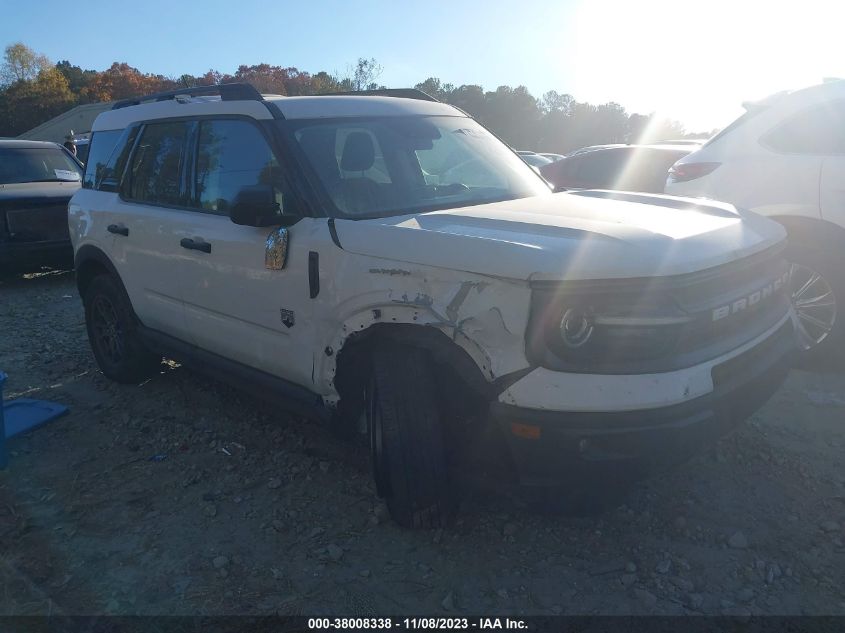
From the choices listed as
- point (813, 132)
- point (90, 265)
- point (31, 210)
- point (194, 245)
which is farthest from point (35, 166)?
point (813, 132)

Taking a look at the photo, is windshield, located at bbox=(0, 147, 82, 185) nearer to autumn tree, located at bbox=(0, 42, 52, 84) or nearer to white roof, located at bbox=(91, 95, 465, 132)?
white roof, located at bbox=(91, 95, 465, 132)

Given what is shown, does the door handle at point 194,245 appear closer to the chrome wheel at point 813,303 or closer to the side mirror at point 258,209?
the side mirror at point 258,209

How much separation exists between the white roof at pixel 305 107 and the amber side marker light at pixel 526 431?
81.1 inches

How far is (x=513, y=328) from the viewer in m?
2.53

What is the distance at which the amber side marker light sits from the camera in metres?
2.50

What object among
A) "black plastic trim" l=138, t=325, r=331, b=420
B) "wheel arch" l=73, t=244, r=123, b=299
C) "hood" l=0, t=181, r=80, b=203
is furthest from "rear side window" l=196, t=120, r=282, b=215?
"hood" l=0, t=181, r=80, b=203

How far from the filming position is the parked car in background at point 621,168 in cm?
827

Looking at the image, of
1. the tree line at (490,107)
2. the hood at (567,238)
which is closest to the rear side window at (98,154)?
the hood at (567,238)

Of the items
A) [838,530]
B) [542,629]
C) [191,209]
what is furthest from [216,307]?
[838,530]

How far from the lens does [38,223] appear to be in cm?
861

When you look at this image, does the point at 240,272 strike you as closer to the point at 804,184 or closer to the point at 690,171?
the point at 690,171

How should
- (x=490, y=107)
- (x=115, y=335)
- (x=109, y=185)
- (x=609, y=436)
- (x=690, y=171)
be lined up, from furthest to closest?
(x=490, y=107) < (x=690, y=171) < (x=115, y=335) < (x=109, y=185) < (x=609, y=436)

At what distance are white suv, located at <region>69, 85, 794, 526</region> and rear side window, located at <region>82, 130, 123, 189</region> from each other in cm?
46

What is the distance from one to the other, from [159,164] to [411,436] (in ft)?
8.88
